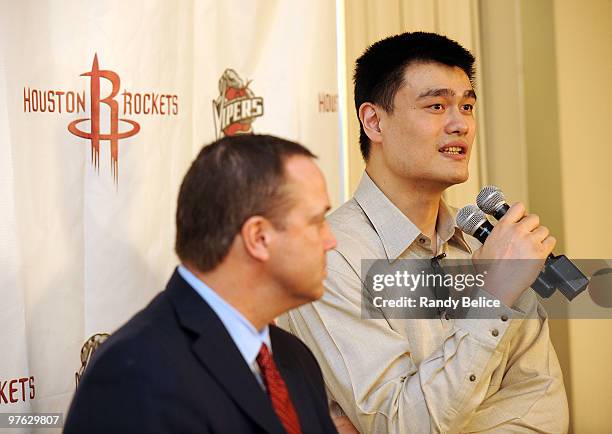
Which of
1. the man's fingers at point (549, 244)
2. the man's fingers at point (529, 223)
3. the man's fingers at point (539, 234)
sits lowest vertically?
the man's fingers at point (549, 244)

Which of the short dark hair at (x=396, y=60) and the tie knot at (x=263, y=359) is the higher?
the short dark hair at (x=396, y=60)

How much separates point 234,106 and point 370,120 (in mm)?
677

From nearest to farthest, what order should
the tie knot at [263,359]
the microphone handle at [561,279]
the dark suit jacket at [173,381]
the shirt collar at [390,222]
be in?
the dark suit jacket at [173,381] → the tie knot at [263,359] → the microphone handle at [561,279] → the shirt collar at [390,222]

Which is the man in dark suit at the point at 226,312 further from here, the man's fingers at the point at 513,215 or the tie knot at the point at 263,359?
the man's fingers at the point at 513,215

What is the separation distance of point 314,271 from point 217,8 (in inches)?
70.0

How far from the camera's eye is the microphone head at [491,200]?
92.7 inches

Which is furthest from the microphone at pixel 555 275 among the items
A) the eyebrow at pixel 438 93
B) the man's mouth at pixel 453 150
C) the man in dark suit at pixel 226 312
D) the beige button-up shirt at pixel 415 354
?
the man in dark suit at pixel 226 312

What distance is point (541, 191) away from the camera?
4.15m

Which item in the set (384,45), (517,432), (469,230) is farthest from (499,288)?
(384,45)

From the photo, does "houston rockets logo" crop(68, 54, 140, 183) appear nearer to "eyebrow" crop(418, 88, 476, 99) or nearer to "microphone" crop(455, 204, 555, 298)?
"eyebrow" crop(418, 88, 476, 99)

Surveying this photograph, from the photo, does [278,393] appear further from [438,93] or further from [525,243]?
[438,93]

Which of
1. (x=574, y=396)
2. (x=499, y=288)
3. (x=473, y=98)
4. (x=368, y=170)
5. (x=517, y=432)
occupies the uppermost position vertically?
(x=473, y=98)

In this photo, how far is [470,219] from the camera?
2.39 metres

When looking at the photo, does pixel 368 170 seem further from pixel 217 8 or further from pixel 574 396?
pixel 574 396
